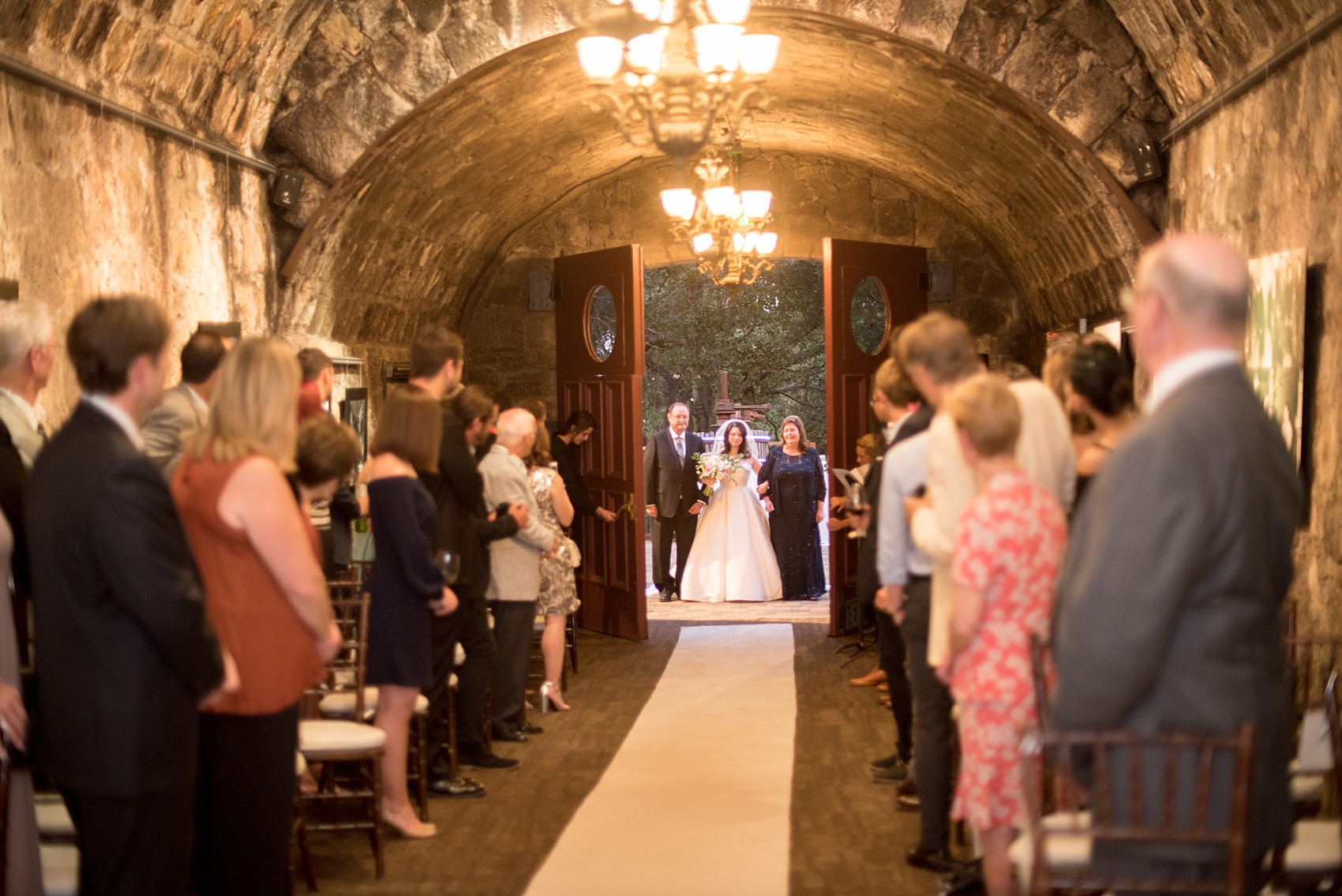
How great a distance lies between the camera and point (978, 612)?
11.4 feet

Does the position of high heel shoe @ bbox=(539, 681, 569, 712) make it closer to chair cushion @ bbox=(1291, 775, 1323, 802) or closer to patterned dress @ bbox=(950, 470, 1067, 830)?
patterned dress @ bbox=(950, 470, 1067, 830)

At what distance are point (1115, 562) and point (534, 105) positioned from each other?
263 inches

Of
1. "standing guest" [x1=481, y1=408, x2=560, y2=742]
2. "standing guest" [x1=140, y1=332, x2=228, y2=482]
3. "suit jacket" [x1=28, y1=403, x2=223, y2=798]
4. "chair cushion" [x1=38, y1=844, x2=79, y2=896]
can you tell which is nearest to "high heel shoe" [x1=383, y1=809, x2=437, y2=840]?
"standing guest" [x1=481, y1=408, x2=560, y2=742]

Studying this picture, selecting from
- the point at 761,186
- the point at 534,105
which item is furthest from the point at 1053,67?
the point at 761,186

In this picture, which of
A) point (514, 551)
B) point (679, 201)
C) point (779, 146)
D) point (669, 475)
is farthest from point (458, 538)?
point (779, 146)

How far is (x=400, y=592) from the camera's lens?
15.8ft

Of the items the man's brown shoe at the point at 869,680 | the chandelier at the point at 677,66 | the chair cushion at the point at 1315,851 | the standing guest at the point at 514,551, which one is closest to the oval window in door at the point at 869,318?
the man's brown shoe at the point at 869,680

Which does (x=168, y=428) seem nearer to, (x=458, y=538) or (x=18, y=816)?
(x=458, y=538)

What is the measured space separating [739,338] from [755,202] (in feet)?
43.4

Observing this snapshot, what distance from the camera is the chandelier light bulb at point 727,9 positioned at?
5.20 metres

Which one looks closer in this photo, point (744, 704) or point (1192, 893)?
point (1192, 893)

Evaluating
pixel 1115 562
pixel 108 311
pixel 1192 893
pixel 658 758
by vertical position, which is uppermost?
pixel 108 311

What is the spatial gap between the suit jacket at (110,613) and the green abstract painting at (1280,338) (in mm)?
3629

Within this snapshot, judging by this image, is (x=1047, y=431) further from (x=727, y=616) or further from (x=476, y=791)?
(x=727, y=616)
